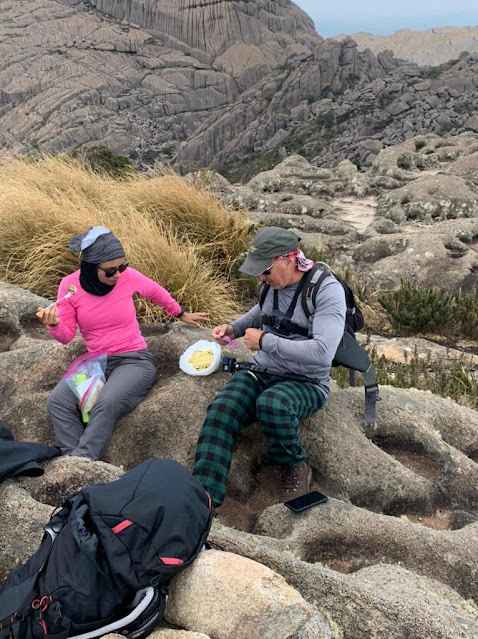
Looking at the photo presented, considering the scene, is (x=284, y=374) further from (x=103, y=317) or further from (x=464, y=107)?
(x=464, y=107)

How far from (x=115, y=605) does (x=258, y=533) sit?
4.19 ft

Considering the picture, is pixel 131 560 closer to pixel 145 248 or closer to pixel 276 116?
pixel 145 248

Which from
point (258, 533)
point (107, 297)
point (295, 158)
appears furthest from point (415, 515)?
point (295, 158)

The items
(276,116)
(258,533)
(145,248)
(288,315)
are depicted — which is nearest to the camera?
(258,533)

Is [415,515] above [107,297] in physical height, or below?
below

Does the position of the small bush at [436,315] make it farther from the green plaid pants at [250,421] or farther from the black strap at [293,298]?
the green plaid pants at [250,421]

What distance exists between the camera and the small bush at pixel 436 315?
786 centimetres

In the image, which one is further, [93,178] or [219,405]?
[93,178]

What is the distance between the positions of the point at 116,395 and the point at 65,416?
0.39 meters

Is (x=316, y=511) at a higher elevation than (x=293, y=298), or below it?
below

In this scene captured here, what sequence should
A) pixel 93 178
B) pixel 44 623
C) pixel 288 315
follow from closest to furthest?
pixel 44 623 < pixel 288 315 < pixel 93 178

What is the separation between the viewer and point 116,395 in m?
4.03

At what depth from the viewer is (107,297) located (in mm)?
4406

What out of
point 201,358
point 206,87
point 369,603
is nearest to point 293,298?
point 201,358
